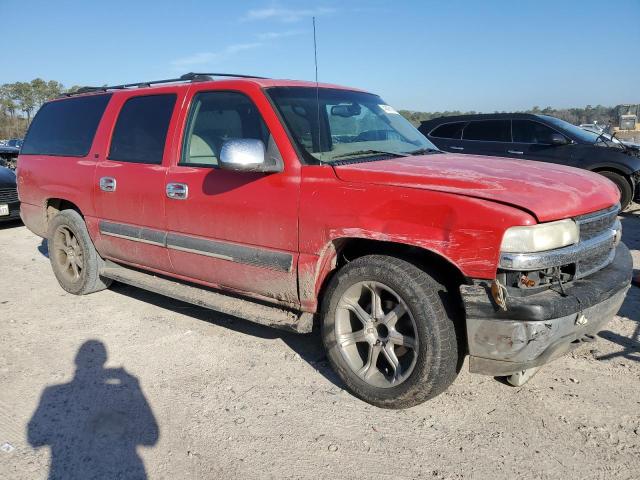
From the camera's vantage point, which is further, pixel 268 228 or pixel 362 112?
pixel 362 112

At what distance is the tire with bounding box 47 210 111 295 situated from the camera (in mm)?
5012

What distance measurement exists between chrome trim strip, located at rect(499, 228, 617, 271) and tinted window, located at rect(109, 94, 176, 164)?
9.14 feet

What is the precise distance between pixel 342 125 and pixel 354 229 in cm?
115

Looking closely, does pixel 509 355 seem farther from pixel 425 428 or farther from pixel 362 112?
pixel 362 112

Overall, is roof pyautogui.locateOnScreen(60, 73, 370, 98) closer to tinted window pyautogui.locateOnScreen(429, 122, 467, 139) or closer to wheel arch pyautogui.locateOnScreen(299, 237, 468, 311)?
wheel arch pyautogui.locateOnScreen(299, 237, 468, 311)

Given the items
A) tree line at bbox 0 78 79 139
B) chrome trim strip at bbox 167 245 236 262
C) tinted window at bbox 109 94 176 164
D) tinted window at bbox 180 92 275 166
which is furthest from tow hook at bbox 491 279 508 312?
tree line at bbox 0 78 79 139

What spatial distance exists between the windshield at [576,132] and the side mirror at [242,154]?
7.61 m

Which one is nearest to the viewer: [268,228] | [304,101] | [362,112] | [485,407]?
[485,407]

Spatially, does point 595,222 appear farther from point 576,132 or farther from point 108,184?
point 576,132

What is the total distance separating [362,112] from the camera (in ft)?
13.4

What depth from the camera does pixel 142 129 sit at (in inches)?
171

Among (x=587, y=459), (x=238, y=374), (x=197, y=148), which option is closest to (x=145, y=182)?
(x=197, y=148)

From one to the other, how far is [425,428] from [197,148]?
255 centimetres

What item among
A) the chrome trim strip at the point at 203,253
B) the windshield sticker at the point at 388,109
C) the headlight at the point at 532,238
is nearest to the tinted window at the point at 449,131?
the windshield sticker at the point at 388,109
